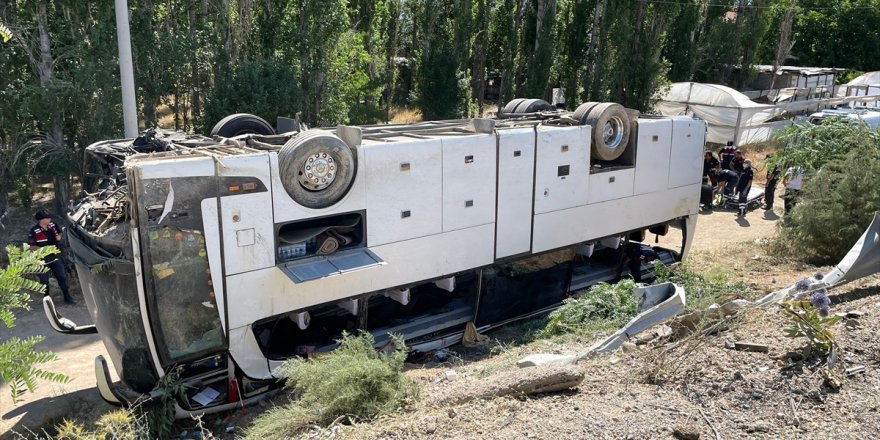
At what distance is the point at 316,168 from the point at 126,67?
5391 millimetres

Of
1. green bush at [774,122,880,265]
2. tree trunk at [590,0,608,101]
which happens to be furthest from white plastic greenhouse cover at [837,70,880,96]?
Answer: green bush at [774,122,880,265]

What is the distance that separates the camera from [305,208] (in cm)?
636

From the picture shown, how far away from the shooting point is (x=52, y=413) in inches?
258

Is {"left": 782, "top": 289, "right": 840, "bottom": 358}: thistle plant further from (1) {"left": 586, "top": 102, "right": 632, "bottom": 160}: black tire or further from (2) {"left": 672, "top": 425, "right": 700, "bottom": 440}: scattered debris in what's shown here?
(1) {"left": 586, "top": 102, "right": 632, "bottom": 160}: black tire

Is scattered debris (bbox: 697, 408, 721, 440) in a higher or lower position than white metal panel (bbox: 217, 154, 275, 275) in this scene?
lower

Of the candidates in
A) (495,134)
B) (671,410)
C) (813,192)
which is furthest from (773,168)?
(671,410)

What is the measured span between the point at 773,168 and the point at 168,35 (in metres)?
12.7

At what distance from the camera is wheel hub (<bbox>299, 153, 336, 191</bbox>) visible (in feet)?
20.6

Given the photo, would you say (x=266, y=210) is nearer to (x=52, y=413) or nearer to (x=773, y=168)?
(x=52, y=413)

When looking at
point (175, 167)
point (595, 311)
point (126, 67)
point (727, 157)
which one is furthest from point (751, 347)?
point (727, 157)

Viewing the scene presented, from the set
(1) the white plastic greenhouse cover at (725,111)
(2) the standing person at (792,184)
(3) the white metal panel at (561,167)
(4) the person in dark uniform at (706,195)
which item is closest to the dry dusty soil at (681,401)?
(3) the white metal panel at (561,167)

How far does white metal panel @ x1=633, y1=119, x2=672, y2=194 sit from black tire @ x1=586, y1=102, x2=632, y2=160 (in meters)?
0.28

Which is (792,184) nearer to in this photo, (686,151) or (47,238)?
(686,151)

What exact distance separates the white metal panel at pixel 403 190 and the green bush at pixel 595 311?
1.79 m
